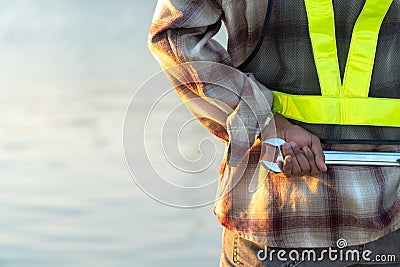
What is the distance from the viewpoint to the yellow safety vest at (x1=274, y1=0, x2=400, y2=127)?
1.68 m

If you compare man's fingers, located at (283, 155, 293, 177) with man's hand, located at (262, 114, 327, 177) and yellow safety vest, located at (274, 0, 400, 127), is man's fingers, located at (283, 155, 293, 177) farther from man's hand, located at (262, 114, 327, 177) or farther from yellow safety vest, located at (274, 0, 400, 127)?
yellow safety vest, located at (274, 0, 400, 127)

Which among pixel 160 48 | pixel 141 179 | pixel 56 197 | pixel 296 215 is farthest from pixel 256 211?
pixel 56 197

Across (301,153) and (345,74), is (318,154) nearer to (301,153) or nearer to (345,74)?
(301,153)

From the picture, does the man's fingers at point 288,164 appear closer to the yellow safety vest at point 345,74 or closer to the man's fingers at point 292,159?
the man's fingers at point 292,159

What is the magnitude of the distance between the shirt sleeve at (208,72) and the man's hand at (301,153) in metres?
0.05

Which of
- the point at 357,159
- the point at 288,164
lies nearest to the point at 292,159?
the point at 288,164

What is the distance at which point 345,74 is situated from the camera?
1690mm

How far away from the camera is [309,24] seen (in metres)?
1.69

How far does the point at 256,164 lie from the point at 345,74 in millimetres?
206

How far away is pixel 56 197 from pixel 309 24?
3509 mm

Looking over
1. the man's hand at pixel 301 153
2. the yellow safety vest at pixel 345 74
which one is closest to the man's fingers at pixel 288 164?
the man's hand at pixel 301 153

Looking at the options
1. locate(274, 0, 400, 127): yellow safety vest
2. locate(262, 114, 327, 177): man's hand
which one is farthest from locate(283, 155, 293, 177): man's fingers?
locate(274, 0, 400, 127): yellow safety vest

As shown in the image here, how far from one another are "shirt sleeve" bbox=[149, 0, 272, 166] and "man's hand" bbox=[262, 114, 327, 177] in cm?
5

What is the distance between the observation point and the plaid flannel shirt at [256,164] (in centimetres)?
166
